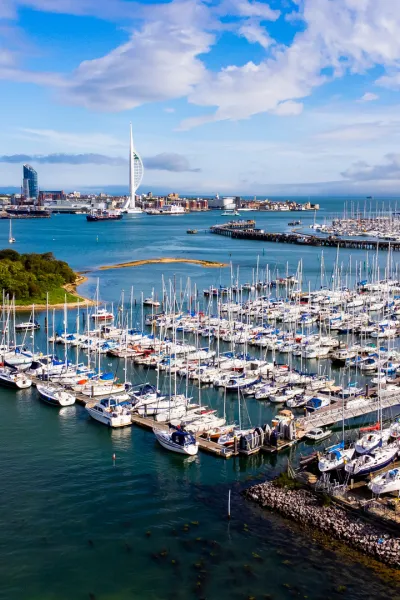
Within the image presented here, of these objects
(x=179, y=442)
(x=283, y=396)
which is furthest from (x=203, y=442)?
(x=283, y=396)

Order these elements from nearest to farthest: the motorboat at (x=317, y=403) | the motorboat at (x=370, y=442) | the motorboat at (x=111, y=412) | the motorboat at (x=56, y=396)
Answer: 1. the motorboat at (x=370, y=442)
2. the motorboat at (x=111, y=412)
3. the motorboat at (x=317, y=403)
4. the motorboat at (x=56, y=396)

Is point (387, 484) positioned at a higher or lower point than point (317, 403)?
lower

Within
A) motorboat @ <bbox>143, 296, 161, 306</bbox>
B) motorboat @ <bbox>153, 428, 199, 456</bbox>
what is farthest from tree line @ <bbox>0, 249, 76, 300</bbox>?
motorboat @ <bbox>153, 428, 199, 456</bbox>

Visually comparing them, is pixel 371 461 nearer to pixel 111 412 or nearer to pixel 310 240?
pixel 111 412

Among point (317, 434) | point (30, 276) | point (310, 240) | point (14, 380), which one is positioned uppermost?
point (310, 240)

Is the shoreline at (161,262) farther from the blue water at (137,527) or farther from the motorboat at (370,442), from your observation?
the motorboat at (370,442)

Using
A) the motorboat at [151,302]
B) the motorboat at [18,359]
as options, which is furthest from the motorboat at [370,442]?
the motorboat at [151,302]
